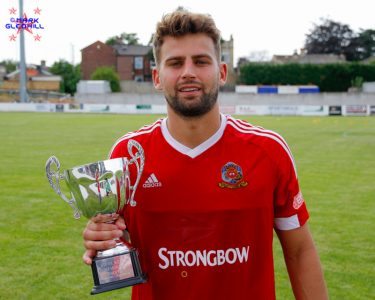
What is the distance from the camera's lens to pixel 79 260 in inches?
236

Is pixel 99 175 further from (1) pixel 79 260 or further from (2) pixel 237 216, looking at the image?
(1) pixel 79 260

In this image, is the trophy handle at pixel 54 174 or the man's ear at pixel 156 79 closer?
the trophy handle at pixel 54 174

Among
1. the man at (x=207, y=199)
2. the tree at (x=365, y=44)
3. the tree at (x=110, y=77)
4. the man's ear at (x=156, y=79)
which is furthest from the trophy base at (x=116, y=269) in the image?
the tree at (x=365, y=44)

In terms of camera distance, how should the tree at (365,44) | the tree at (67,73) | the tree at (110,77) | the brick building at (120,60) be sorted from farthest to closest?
1. the tree at (365,44)
2. the brick building at (120,60)
3. the tree at (67,73)
4. the tree at (110,77)

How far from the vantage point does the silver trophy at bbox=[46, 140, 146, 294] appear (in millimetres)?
2301

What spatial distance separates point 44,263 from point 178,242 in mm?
3799

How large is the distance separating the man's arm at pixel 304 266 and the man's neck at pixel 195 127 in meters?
0.56

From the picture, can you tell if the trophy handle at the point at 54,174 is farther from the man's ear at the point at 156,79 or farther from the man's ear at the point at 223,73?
the man's ear at the point at 223,73

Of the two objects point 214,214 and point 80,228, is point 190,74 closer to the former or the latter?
point 214,214

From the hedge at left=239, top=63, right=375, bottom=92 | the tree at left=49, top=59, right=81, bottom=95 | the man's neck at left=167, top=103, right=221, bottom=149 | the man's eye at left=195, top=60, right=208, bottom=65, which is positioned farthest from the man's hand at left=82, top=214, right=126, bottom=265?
the tree at left=49, top=59, right=81, bottom=95

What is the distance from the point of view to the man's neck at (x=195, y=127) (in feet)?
7.96

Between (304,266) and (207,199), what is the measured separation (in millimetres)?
524

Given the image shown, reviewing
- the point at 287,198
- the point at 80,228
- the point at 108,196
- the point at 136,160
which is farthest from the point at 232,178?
the point at 80,228

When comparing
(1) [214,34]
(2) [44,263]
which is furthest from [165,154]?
(2) [44,263]
